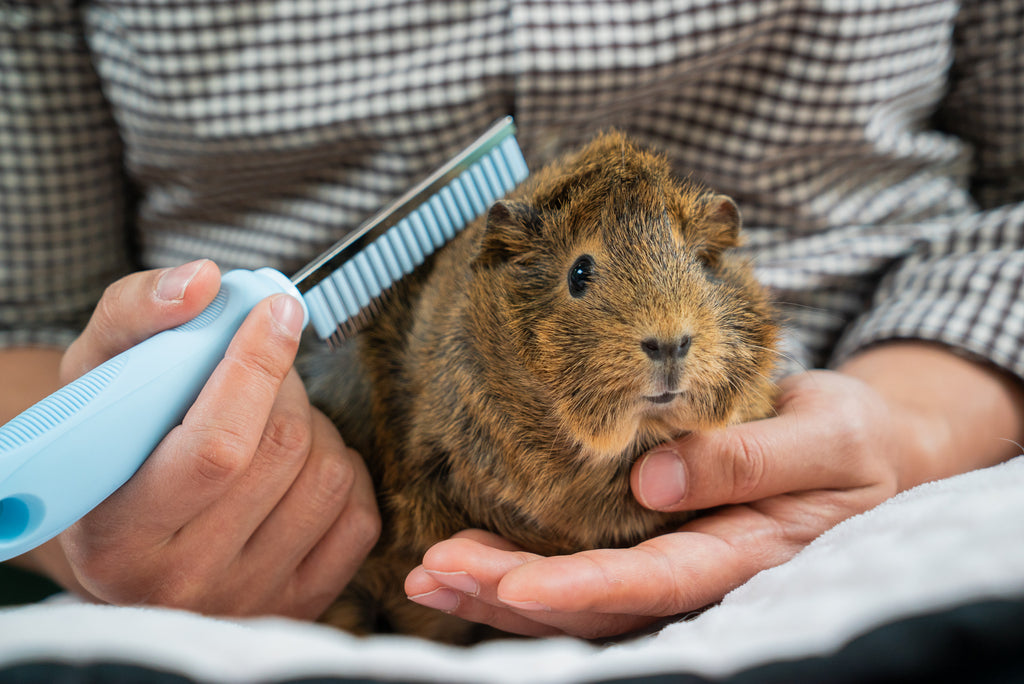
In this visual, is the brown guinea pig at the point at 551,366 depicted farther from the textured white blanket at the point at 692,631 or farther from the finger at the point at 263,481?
the textured white blanket at the point at 692,631

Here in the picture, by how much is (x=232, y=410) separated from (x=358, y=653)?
0.54 m

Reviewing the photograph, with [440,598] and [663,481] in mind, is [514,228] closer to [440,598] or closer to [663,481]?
[663,481]

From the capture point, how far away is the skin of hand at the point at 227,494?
114 cm

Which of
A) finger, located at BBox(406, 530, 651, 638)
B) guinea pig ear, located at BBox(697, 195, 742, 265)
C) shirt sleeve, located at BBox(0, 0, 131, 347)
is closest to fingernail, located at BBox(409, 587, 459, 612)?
finger, located at BBox(406, 530, 651, 638)

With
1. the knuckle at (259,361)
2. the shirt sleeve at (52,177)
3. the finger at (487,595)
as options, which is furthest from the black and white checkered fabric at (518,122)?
the finger at (487,595)

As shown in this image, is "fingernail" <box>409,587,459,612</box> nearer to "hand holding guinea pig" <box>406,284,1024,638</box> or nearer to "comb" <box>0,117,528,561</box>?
"hand holding guinea pig" <box>406,284,1024,638</box>

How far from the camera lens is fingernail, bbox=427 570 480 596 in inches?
47.9

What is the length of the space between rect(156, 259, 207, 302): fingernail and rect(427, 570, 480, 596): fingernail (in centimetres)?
67

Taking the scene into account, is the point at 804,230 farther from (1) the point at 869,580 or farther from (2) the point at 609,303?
(1) the point at 869,580

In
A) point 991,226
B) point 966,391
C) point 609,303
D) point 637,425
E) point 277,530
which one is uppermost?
point 609,303

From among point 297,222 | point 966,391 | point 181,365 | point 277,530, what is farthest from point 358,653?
point 966,391

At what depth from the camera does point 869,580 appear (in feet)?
2.63

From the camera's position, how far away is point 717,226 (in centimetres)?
144

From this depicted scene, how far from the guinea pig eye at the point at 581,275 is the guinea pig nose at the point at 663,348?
187mm
